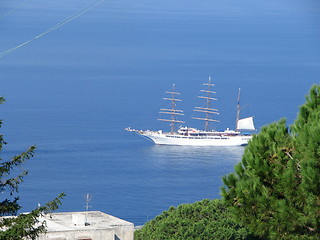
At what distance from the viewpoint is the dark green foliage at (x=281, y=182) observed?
336 inches

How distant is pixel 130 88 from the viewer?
7456 cm

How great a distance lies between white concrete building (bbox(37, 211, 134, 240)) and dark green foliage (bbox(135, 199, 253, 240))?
0.53 m

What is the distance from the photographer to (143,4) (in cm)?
16725

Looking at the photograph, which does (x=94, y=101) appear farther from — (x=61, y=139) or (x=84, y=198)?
(x=84, y=198)

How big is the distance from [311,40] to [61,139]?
64219 millimetres

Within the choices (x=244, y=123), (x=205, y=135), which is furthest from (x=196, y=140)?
(x=244, y=123)

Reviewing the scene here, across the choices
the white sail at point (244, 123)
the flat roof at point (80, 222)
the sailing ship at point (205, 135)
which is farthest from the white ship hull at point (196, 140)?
the flat roof at point (80, 222)

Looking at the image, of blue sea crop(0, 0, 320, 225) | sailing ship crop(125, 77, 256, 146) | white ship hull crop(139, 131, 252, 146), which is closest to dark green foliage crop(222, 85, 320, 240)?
blue sea crop(0, 0, 320, 225)

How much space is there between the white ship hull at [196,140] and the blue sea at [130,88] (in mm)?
662

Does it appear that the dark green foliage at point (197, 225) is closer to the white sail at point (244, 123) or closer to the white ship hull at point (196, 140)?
the white ship hull at point (196, 140)

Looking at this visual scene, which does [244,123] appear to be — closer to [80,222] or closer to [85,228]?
[80,222]

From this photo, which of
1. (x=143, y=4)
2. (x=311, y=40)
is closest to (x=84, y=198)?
(x=311, y=40)

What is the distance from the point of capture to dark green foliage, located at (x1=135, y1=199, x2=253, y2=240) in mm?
14867

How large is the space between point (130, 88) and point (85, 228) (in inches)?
2340
